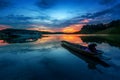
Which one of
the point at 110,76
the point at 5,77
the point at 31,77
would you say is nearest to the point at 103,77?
the point at 110,76

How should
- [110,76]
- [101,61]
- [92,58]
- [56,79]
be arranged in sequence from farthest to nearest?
1. [92,58]
2. [101,61]
3. [110,76]
4. [56,79]

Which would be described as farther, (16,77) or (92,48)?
(92,48)

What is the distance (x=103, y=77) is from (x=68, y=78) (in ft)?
10.2

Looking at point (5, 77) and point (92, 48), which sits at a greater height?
point (92, 48)

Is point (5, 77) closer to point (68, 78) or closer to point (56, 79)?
point (56, 79)

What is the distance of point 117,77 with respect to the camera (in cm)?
1278

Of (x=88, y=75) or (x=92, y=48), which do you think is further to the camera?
(x=92, y=48)

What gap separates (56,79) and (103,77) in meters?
4.16

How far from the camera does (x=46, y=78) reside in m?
12.6

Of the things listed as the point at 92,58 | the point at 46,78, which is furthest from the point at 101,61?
the point at 46,78

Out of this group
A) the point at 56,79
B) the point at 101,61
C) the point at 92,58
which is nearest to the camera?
the point at 56,79

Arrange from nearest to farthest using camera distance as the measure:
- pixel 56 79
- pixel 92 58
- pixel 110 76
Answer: pixel 56 79 < pixel 110 76 < pixel 92 58

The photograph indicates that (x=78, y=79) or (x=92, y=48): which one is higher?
(x=92, y=48)

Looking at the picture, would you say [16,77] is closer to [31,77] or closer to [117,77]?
[31,77]
